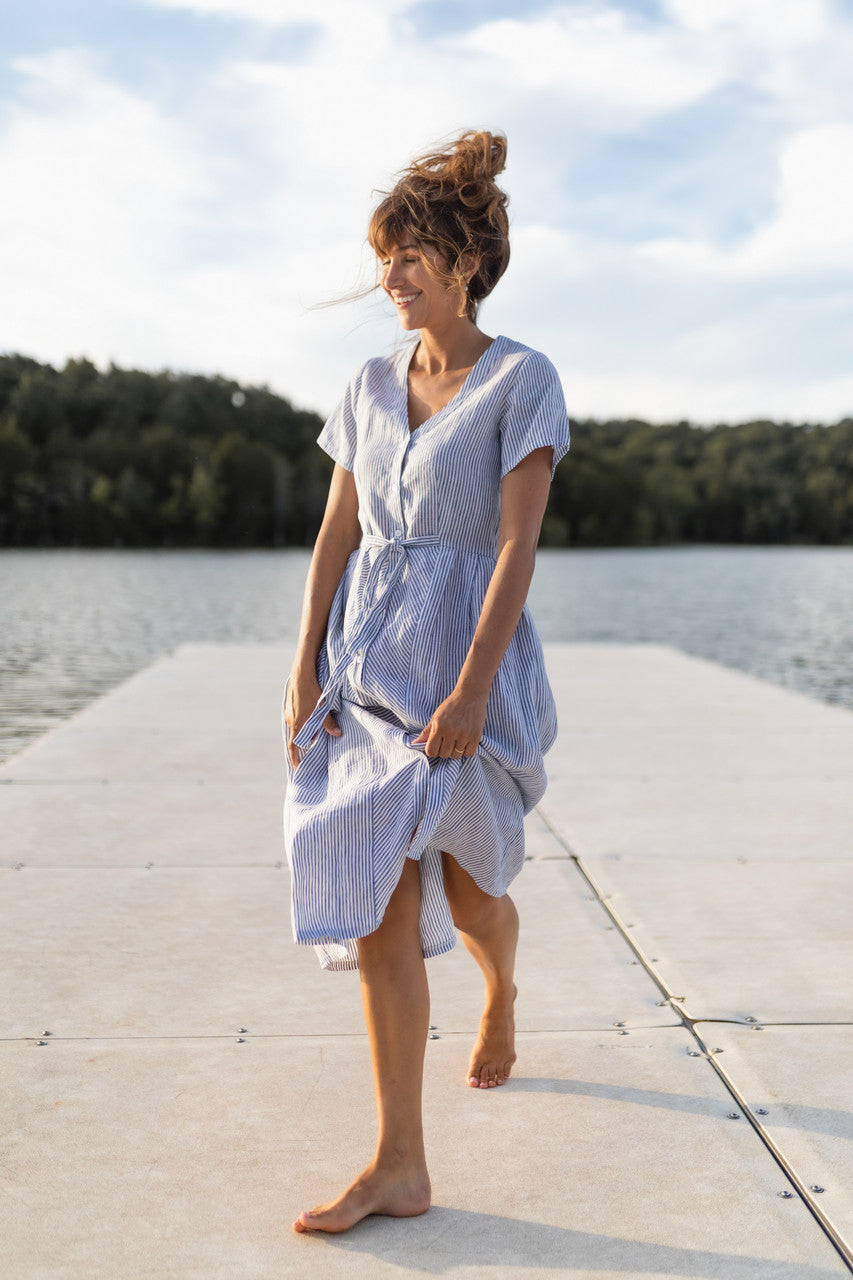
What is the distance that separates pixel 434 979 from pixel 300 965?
12.8 inches

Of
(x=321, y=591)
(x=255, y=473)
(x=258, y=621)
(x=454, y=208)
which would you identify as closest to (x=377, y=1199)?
(x=321, y=591)

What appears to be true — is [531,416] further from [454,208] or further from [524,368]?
[454,208]

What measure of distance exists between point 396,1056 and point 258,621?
19.1 m

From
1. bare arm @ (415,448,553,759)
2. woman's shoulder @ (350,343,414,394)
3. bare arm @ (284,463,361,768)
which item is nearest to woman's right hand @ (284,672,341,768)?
bare arm @ (284,463,361,768)

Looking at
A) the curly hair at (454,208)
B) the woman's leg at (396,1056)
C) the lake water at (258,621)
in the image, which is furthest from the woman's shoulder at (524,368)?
the lake water at (258,621)

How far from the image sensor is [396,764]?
1.97 m

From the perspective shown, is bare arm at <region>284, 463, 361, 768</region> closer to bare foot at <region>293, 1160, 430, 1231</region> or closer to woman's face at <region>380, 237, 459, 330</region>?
woman's face at <region>380, 237, 459, 330</region>

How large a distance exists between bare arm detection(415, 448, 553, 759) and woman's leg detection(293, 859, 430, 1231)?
0.82ft

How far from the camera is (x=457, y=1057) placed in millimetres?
2447

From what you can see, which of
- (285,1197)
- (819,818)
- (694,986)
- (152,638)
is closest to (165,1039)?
(285,1197)

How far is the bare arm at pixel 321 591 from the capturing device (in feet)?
7.06

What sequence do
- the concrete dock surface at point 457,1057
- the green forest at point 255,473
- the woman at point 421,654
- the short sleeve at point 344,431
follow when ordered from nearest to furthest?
the concrete dock surface at point 457,1057, the woman at point 421,654, the short sleeve at point 344,431, the green forest at point 255,473

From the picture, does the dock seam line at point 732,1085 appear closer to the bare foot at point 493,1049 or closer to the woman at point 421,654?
the bare foot at point 493,1049

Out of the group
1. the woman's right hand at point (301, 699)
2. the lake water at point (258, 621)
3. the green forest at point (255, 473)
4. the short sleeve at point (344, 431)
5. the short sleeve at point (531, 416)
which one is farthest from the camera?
the green forest at point (255, 473)
